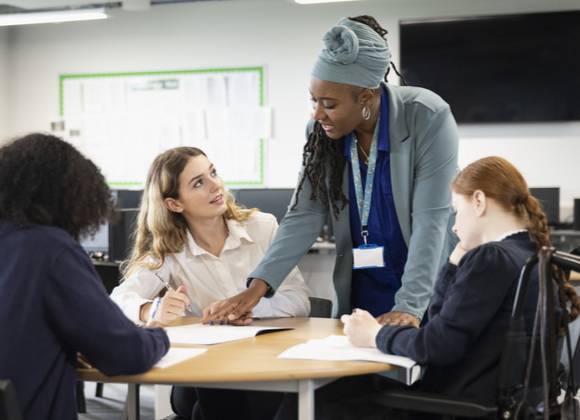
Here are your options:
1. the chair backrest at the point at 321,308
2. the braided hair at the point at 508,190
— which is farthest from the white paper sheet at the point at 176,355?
the chair backrest at the point at 321,308

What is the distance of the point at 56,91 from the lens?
291 inches

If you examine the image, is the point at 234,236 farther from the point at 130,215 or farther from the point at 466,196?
the point at 130,215

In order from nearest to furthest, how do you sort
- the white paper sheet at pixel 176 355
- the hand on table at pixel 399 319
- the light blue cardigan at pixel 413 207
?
the white paper sheet at pixel 176 355
the hand on table at pixel 399 319
the light blue cardigan at pixel 413 207

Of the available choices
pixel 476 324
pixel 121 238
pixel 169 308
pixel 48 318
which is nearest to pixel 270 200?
pixel 121 238

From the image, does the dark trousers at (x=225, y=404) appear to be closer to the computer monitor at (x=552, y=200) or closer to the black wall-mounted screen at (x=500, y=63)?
the computer monitor at (x=552, y=200)

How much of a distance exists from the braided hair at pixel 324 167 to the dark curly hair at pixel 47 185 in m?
0.83

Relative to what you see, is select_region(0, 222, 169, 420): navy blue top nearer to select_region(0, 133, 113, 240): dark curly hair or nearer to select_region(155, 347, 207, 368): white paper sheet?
select_region(0, 133, 113, 240): dark curly hair

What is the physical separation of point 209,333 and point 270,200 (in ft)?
8.40

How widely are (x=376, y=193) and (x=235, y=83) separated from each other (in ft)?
16.1

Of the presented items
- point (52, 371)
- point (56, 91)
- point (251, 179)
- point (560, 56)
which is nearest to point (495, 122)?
point (560, 56)

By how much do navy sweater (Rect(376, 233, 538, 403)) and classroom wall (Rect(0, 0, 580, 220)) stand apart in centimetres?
477

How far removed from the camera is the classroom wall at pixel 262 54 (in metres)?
6.14

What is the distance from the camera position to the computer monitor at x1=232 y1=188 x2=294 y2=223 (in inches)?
173

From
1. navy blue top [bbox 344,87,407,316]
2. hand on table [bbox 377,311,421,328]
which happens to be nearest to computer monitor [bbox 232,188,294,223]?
navy blue top [bbox 344,87,407,316]
